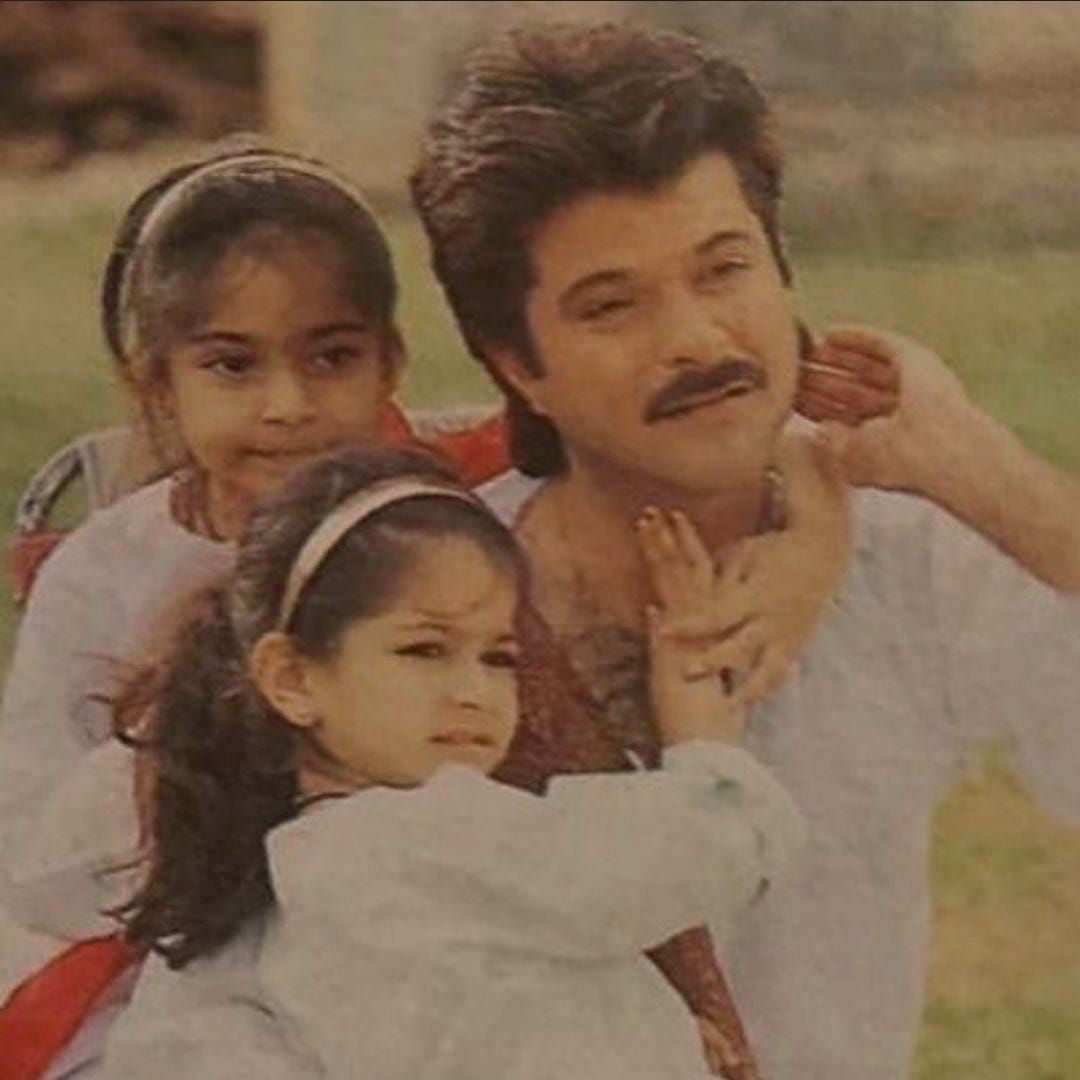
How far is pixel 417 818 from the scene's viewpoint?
132 centimetres

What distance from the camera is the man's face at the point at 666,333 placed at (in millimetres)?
1333

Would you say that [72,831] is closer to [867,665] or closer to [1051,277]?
[867,665]

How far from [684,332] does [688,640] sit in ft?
0.48

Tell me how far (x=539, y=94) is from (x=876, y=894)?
1.36ft

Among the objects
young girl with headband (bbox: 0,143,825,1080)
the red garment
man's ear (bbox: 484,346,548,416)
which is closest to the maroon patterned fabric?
young girl with headband (bbox: 0,143,825,1080)

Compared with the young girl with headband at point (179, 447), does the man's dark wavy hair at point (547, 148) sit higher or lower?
higher

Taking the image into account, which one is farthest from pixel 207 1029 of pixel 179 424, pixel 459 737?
pixel 179 424

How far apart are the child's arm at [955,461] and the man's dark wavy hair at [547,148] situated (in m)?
0.07

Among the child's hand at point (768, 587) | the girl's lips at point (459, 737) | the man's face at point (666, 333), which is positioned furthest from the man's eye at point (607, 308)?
the girl's lips at point (459, 737)

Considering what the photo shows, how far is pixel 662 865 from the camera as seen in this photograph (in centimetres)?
131

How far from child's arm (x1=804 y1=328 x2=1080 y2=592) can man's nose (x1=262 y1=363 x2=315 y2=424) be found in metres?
0.24

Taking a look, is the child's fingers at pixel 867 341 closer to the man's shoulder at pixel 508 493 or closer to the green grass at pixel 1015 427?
the green grass at pixel 1015 427

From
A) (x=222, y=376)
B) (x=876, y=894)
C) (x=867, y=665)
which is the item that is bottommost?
(x=876, y=894)

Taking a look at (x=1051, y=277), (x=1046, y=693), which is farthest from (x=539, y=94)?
(x=1046, y=693)
